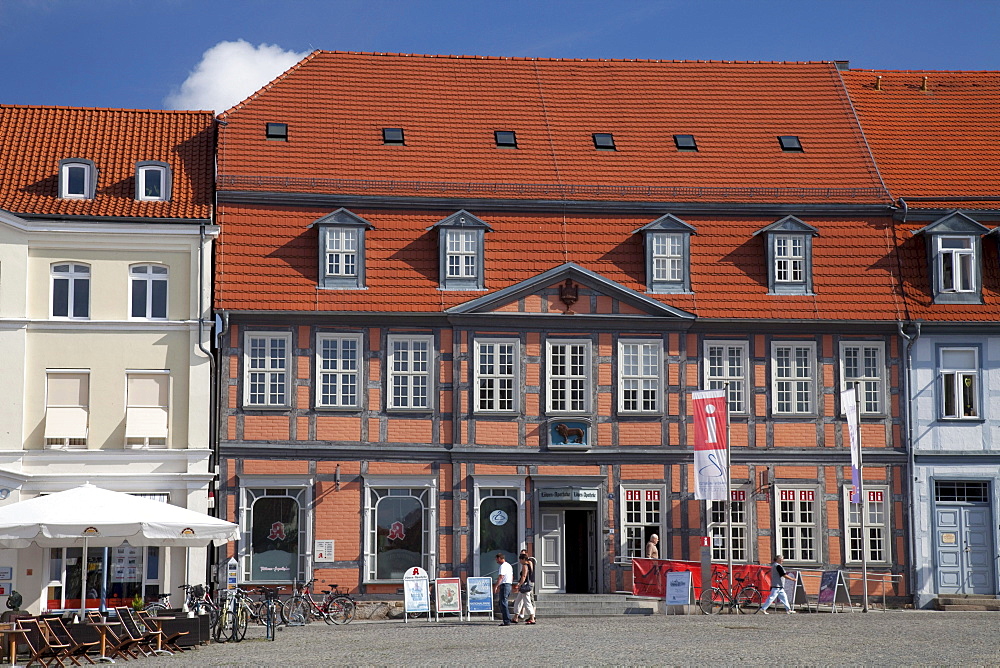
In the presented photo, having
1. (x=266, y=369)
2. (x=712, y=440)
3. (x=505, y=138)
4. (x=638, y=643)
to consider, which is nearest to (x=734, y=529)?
(x=712, y=440)

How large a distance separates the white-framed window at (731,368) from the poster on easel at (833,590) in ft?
15.1

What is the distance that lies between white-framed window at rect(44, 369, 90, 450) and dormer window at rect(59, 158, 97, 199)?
4218 mm

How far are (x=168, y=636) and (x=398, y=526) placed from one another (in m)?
9.28

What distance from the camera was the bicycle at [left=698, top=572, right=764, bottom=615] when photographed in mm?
30875

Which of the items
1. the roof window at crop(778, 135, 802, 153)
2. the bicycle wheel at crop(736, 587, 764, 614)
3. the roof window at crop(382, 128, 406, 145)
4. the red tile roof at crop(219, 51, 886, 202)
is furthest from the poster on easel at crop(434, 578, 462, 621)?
the roof window at crop(778, 135, 802, 153)

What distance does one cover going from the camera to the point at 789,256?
115 ft

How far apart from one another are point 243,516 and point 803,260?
14575 mm

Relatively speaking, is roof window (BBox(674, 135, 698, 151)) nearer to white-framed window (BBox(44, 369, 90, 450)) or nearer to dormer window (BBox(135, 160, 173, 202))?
dormer window (BBox(135, 160, 173, 202))

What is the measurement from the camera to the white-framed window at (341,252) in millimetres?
34000

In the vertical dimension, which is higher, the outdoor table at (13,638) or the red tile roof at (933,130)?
the red tile roof at (933,130)

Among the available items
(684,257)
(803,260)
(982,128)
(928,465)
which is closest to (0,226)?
(684,257)

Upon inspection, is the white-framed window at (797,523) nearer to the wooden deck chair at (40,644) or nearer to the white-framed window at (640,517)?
the white-framed window at (640,517)

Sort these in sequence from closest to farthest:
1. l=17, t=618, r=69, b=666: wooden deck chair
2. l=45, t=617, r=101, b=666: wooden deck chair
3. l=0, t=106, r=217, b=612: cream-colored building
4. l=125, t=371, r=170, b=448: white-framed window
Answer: l=17, t=618, r=69, b=666: wooden deck chair → l=45, t=617, r=101, b=666: wooden deck chair → l=0, t=106, r=217, b=612: cream-colored building → l=125, t=371, r=170, b=448: white-framed window

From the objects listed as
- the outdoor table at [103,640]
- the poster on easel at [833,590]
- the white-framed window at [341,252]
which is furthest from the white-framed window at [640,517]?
the outdoor table at [103,640]
